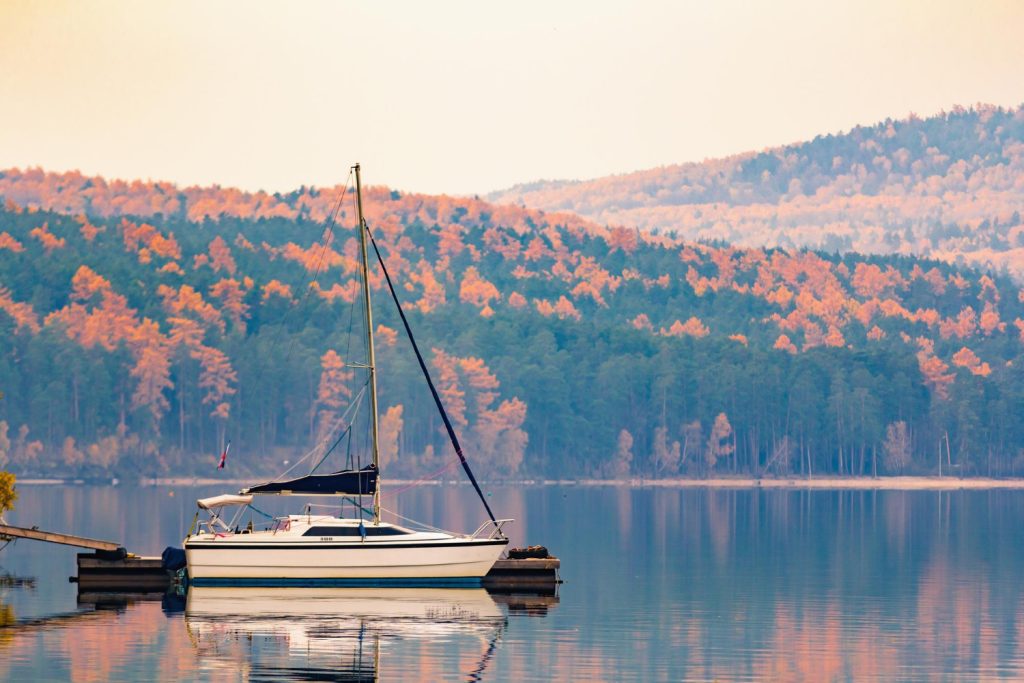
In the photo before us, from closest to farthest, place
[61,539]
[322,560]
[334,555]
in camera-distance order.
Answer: [334,555], [322,560], [61,539]

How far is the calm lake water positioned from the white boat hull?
0.76 meters

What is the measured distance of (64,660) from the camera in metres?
52.8

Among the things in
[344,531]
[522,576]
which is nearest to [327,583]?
[344,531]

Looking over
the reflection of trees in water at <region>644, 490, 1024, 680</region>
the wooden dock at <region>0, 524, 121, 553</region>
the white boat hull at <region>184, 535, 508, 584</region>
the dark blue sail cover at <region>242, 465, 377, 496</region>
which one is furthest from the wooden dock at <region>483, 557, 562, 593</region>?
the wooden dock at <region>0, 524, 121, 553</region>

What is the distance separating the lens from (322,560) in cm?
6850

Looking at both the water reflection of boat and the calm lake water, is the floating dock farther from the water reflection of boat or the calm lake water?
the water reflection of boat

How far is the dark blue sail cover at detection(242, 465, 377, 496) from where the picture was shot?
70250mm

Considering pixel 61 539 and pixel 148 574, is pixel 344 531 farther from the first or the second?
pixel 61 539

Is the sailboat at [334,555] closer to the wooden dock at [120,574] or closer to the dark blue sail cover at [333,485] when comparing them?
the dark blue sail cover at [333,485]

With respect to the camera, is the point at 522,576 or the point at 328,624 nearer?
the point at 328,624

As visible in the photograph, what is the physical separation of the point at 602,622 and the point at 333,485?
11.8m

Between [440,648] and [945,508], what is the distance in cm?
10860

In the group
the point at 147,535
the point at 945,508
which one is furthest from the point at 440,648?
the point at 945,508

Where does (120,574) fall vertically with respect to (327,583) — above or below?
above
